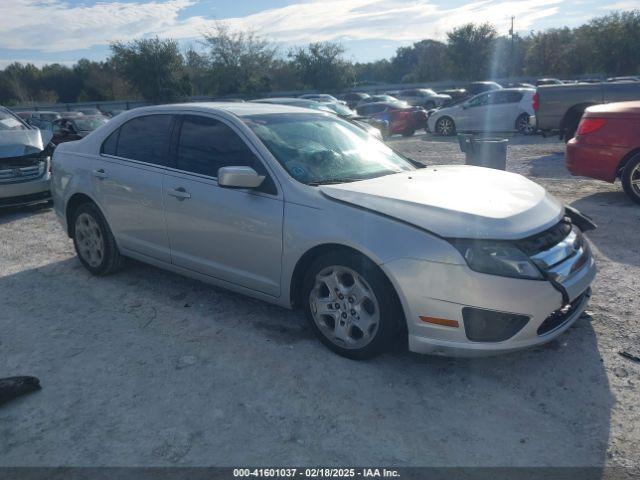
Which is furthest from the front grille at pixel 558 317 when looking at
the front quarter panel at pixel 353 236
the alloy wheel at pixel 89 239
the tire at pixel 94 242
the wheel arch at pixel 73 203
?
the wheel arch at pixel 73 203

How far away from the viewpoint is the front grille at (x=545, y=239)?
3.07 meters

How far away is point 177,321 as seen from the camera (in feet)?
13.8

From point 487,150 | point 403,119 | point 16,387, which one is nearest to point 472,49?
point 403,119

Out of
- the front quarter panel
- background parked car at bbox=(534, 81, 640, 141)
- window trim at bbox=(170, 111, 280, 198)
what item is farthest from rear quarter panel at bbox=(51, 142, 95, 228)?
background parked car at bbox=(534, 81, 640, 141)

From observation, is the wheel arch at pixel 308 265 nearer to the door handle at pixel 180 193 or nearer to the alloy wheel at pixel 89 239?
the door handle at pixel 180 193

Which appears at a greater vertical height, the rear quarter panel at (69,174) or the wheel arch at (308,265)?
the rear quarter panel at (69,174)

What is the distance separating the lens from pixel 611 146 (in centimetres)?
697

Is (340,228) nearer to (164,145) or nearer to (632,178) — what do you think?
(164,145)

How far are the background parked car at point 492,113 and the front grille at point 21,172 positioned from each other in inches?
549

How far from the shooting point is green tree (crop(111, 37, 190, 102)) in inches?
1788

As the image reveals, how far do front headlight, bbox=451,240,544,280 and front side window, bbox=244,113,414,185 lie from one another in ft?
3.71

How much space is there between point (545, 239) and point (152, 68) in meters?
47.6

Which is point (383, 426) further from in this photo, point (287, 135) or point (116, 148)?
point (116, 148)

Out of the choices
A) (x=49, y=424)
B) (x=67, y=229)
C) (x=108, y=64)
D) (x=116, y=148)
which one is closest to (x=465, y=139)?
(x=116, y=148)
